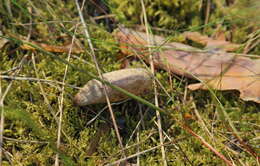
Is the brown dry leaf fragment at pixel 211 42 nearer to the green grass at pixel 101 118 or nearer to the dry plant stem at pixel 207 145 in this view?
the green grass at pixel 101 118

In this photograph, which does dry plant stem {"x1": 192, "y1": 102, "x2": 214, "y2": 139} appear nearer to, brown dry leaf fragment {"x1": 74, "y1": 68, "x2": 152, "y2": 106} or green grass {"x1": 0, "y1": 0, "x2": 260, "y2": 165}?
green grass {"x1": 0, "y1": 0, "x2": 260, "y2": 165}

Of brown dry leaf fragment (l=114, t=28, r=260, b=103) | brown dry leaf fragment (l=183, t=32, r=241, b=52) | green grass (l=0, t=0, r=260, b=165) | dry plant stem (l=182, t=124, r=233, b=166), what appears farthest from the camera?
brown dry leaf fragment (l=183, t=32, r=241, b=52)

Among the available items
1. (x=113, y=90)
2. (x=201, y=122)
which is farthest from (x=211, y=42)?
(x=113, y=90)

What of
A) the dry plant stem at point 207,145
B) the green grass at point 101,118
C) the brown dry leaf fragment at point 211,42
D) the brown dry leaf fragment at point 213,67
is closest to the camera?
the dry plant stem at point 207,145

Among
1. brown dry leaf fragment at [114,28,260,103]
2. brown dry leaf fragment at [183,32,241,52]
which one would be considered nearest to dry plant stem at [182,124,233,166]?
brown dry leaf fragment at [114,28,260,103]

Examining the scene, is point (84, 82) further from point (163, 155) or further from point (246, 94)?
point (246, 94)

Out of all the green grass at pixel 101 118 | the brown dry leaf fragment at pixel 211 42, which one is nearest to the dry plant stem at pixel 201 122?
the green grass at pixel 101 118

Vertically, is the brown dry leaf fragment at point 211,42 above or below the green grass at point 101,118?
above
